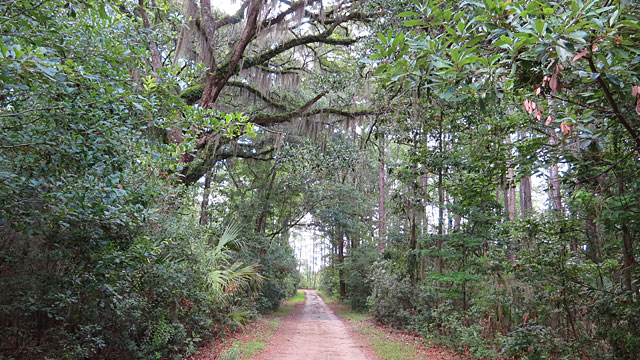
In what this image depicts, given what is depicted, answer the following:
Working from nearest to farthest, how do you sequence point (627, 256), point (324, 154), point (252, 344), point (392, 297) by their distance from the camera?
point (627, 256) < point (252, 344) < point (324, 154) < point (392, 297)

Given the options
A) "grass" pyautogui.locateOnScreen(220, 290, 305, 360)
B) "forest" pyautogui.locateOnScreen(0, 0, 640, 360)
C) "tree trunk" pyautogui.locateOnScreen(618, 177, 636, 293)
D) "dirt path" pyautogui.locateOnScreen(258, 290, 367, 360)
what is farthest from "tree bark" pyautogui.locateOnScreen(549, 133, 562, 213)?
"grass" pyautogui.locateOnScreen(220, 290, 305, 360)

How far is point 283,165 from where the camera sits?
1135 centimetres

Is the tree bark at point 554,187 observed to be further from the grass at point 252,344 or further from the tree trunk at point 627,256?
the grass at point 252,344

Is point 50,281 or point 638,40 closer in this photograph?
point 638,40

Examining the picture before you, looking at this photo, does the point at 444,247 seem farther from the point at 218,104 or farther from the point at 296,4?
the point at 218,104

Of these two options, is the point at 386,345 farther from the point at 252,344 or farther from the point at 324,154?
the point at 324,154

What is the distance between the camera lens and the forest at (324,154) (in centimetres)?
304

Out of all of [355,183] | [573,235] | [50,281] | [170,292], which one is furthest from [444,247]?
[355,183]

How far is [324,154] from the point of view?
11438 millimetres

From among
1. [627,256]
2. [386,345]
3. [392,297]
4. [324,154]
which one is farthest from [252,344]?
[627,256]

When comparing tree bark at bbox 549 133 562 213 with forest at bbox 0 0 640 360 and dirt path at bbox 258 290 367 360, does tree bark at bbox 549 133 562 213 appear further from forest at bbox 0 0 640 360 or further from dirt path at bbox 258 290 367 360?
dirt path at bbox 258 290 367 360

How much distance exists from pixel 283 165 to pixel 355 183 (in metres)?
14.1

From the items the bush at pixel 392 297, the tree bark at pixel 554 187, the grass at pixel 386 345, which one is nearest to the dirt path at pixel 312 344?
the grass at pixel 386 345

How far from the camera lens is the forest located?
3037 mm
